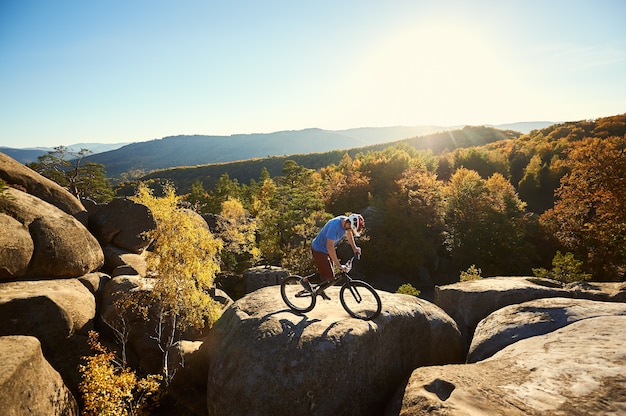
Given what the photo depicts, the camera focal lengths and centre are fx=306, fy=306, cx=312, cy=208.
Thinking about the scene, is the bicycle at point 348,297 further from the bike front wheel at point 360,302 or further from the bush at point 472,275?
the bush at point 472,275

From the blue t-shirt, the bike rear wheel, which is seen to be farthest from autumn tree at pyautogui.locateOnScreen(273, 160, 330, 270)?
the blue t-shirt

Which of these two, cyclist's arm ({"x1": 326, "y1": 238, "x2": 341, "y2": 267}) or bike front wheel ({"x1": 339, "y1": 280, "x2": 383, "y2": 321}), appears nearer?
cyclist's arm ({"x1": 326, "y1": 238, "x2": 341, "y2": 267})

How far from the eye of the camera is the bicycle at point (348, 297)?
1027cm

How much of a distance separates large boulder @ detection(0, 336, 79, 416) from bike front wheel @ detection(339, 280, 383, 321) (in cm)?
1024

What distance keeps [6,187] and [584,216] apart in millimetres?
53778

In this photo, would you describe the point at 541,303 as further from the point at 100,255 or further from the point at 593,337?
the point at 100,255

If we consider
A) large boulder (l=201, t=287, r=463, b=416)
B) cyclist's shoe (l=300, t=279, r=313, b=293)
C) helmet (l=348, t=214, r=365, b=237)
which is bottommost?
large boulder (l=201, t=287, r=463, b=416)

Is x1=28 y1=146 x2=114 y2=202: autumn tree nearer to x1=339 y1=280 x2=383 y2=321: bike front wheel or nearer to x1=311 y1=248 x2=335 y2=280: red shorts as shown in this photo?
x1=311 y1=248 x2=335 y2=280: red shorts

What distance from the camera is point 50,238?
1830cm

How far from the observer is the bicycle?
10.3 m

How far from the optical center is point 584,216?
119 feet

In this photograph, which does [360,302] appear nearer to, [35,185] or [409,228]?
[35,185]

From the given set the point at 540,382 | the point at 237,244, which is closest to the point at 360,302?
the point at 540,382

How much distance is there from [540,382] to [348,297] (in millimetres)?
6247
